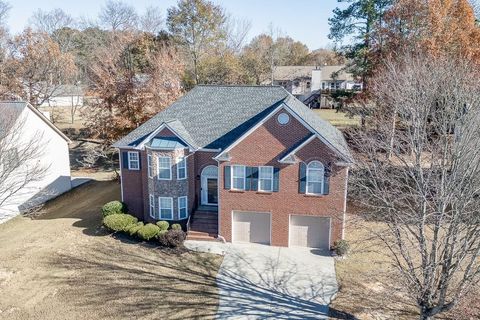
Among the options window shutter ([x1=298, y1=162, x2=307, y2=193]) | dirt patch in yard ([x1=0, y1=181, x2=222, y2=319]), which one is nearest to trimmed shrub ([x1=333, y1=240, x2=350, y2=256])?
window shutter ([x1=298, y1=162, x2=307, y2=193])

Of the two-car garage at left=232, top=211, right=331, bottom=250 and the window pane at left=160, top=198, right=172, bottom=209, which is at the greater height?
the window pane at left=160, top=198, right=172, bottom=209

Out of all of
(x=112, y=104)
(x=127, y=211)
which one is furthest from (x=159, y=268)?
(x=112, y=104)

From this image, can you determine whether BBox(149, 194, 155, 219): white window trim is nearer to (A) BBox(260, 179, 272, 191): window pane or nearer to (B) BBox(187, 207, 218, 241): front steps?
(B) BBox(187, 207, 218, 241): front steps

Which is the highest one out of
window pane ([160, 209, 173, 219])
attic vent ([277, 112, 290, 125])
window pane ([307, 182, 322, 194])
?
attic vent ([277, 112, 290, 125])

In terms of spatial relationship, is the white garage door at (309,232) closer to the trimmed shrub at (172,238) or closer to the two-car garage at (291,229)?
the two-car garage at (291,229)

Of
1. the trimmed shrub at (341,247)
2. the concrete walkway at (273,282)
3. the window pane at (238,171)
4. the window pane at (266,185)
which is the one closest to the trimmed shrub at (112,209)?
the concrete walkway at (273,282)

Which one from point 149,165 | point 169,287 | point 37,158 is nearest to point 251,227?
point 169,287
